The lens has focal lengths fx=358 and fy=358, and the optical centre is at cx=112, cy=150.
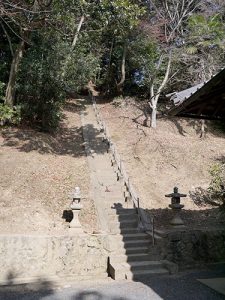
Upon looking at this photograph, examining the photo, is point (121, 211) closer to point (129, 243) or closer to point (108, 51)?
point (129, 243)

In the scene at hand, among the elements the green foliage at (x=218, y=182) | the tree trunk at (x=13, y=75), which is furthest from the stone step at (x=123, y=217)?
the tree trunk at (x=13, y=75)

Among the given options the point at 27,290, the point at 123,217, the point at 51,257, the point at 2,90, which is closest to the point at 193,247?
the point at 123,217

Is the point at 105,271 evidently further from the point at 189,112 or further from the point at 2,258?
the point at 189,112

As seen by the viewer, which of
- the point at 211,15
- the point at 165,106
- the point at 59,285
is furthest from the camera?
the point at 165,106

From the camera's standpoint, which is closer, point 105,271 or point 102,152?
point 105,271

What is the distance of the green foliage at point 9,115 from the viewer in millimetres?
14961

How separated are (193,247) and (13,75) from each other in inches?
414

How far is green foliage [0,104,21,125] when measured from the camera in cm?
1496

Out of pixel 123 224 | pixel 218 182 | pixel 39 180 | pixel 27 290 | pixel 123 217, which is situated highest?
pixel 218 182

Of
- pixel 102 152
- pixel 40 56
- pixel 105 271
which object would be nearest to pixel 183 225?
pixel 105 271

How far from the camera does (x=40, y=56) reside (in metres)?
16.0

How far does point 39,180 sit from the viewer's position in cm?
1225

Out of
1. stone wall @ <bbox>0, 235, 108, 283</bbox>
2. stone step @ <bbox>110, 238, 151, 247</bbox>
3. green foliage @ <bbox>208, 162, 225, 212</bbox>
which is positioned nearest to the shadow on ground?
stone wall @ <bbox>0, 235, 108, 283</bbox>

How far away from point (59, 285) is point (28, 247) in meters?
1.30
